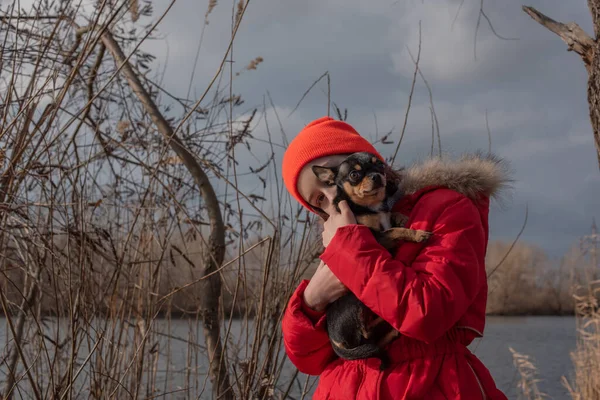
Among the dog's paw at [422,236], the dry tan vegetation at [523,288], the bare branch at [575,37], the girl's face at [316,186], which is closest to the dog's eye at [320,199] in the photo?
the girl's face at [316,186]

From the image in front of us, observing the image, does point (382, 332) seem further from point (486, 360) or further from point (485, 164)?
point (486, 360)

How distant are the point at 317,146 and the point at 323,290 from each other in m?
0.40

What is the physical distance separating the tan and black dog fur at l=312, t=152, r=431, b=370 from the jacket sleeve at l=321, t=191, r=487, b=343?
0.06 m

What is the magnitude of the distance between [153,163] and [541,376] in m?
11.4

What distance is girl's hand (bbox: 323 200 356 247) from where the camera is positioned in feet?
4.82

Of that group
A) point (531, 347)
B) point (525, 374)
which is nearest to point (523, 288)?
point (531, 347)

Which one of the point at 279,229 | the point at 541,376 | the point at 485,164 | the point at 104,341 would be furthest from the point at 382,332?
the point at 541,376

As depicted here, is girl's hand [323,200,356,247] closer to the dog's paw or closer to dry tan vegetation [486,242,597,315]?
the dog's paw

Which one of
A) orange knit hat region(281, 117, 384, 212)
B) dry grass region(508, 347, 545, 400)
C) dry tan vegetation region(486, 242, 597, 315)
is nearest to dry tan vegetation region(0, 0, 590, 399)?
orange knit hat region(281, 117, 384, 212)

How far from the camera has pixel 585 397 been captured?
5066mm

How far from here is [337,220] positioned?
1.49 metres

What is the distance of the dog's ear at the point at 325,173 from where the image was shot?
155 centimetres

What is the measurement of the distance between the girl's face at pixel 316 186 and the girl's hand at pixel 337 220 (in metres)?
0.04

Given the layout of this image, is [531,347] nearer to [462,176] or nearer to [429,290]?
[462,176]
